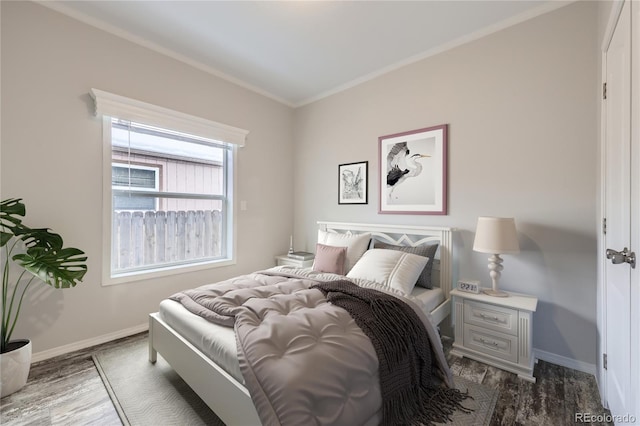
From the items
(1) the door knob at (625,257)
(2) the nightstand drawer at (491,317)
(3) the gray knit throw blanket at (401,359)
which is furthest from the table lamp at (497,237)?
(3) the gray knit throw blanket at (401,359)

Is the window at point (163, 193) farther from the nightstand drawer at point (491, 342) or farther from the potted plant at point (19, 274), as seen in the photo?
the nightstand drawer at point (491, 342)

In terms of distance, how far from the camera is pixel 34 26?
6.98 ft

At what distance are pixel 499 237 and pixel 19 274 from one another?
12.1 feet

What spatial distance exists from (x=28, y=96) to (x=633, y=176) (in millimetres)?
3848

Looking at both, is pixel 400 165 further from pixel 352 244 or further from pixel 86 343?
pixel 86 343

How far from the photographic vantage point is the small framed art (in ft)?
10.8

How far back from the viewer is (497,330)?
207cm

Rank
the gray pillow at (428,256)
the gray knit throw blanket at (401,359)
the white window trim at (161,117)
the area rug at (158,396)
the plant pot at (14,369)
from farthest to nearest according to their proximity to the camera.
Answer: the gray pillow at (428,256) < the white window trim at (161,117) < the plant pot at (14,369) < the area rug at (158,396) < the gray knit throw blanket at (401,359)

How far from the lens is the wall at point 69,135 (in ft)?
6.81

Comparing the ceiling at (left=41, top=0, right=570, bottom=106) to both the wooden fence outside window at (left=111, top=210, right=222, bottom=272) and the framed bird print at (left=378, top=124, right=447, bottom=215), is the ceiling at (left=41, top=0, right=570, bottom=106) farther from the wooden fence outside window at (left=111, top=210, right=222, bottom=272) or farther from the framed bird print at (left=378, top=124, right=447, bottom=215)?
the wooden fence outside window at (left=111, top=210, right=222, bottom=272)

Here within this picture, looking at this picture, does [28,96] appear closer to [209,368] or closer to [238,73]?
[238,73]

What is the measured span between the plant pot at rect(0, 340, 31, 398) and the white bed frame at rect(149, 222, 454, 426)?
715 mm

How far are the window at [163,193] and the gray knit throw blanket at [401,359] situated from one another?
6.63 ft

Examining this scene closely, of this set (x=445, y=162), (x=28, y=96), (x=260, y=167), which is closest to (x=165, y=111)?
(x=28, y=96)
